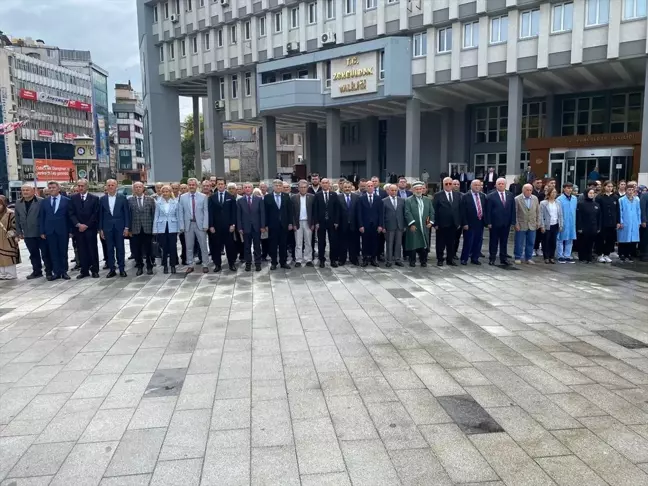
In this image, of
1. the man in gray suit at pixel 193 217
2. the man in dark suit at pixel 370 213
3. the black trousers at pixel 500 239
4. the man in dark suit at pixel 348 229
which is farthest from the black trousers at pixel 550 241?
the man in gray suit at pixel 193 217

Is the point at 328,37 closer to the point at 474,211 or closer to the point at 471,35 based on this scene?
the point at 471,35

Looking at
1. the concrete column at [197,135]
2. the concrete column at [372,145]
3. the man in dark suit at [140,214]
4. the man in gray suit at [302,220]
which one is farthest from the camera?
the concrete column at [197,135]

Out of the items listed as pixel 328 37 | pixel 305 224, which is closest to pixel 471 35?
pixel 328 37

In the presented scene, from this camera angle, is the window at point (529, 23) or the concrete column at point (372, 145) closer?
the window at point (529, 23)

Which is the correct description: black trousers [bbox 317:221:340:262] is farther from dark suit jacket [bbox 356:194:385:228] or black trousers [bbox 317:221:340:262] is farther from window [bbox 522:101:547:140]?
window [bbox 522:101:547:140]

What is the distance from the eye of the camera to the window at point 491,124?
34.7m

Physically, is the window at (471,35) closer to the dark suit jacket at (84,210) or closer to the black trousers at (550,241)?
the black trousers at (550,241)

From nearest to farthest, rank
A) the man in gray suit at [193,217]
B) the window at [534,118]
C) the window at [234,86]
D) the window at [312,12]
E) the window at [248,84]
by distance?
the man in gray suit at [193,217] → the window at [534,118] → the window at [312,12] → the window at [248,84] → the window at [234,86]

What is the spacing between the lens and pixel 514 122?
2720cm

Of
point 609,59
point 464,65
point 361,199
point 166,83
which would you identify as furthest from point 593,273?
point 166,83

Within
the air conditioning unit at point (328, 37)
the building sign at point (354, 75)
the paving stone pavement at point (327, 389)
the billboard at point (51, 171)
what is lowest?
the paving stone pavement at point (327, 389)

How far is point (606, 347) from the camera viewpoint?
5730mm

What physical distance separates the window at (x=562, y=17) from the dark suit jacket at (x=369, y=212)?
1950 cm

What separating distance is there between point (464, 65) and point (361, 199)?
20654mm
